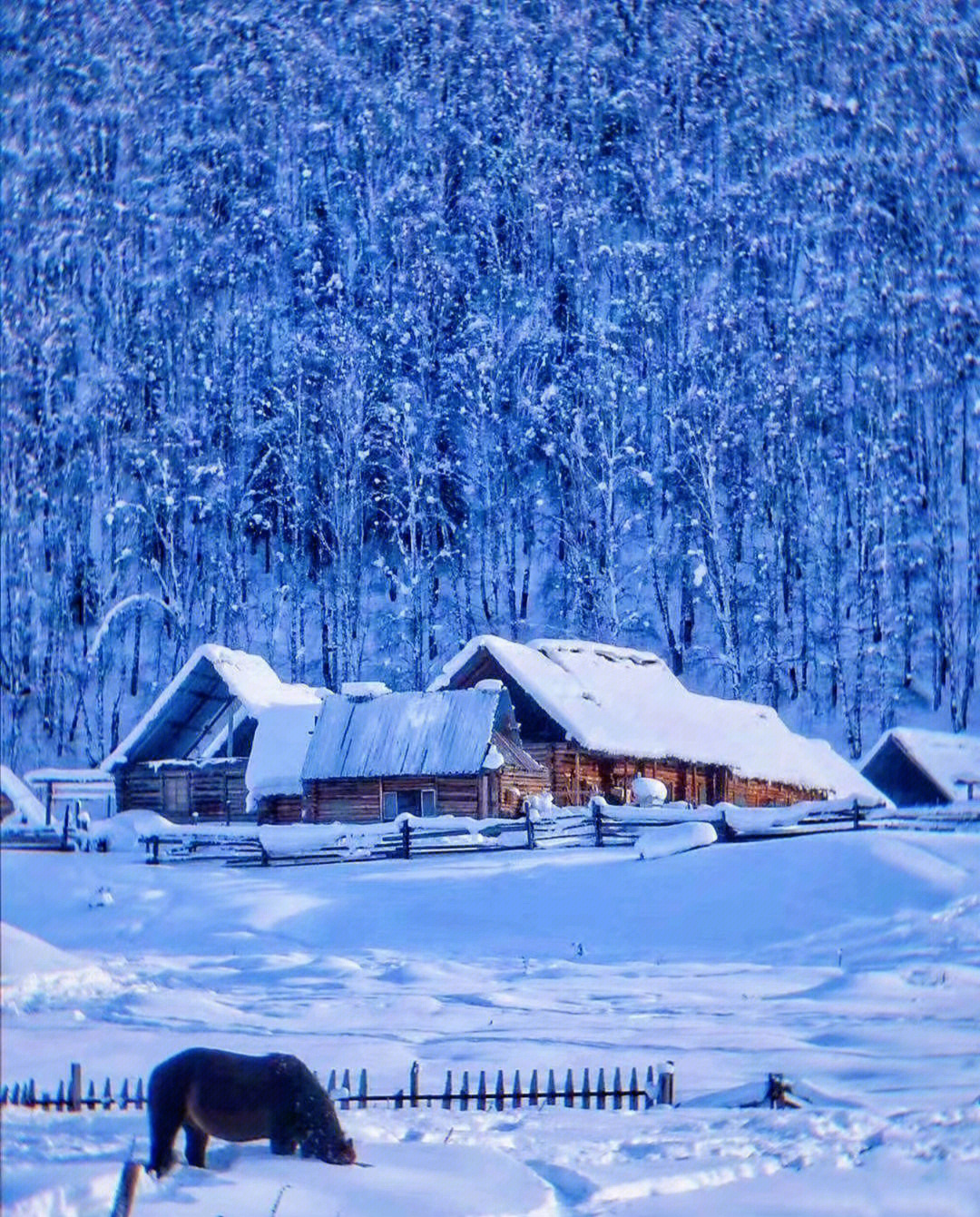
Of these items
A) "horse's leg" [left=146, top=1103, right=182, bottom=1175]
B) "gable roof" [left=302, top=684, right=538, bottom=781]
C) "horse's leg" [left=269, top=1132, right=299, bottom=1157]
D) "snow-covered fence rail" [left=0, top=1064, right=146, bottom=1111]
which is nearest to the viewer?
"horse's leg" [left=146, top=1103, right=182, bottom=1175]

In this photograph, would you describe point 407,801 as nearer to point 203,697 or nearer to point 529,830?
point 529,830

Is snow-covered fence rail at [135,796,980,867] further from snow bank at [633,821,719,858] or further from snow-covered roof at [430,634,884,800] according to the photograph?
snow-covered roof at [430,634,884,800]

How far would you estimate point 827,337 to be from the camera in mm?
9320

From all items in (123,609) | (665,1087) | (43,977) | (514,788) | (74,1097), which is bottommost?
(665,1087)

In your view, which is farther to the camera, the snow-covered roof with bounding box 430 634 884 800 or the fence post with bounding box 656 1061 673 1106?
the snow-covered roof with bounding box 430 634 884 800

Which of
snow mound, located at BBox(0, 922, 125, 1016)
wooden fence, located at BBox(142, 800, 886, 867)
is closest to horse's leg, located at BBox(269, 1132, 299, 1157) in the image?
snow mound, located at BBox(0, 922, 125, 1016)

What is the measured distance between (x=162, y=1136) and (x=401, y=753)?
4.39 m

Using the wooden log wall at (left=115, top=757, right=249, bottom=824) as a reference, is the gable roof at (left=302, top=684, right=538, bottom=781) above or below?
above

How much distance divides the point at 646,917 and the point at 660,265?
3.98 metres

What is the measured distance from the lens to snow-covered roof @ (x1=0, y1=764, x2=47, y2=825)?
6.08 metres

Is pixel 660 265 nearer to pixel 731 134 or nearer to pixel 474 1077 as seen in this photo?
pixel 731 134

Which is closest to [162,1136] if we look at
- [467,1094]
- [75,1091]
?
[75,1091]

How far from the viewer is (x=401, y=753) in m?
9.27

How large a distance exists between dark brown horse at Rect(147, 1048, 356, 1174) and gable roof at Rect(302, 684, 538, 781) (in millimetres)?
3343
